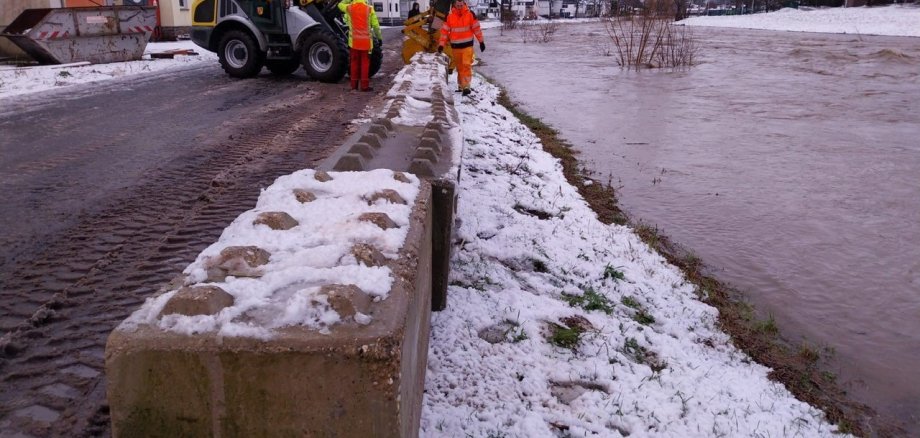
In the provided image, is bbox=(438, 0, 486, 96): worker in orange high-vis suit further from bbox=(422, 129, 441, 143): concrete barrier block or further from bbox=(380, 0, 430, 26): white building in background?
bbox=(380, 0, 430, 26): white building in background

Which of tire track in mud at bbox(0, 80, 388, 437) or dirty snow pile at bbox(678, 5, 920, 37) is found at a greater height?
dirty snow pile at bbox(678, 5, 920, 37)

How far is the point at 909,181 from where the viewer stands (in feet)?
23.1

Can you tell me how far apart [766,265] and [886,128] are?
6759mm

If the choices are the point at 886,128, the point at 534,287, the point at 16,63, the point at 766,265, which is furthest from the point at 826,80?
the point at 16,63

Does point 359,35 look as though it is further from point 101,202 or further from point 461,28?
point 101,202

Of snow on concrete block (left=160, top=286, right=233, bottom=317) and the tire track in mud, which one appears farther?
the tire track in mud

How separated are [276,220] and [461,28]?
31.2 ft

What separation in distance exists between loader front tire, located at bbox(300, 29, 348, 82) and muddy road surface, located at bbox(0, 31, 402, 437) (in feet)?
5.80

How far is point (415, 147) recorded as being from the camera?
12.0 feet

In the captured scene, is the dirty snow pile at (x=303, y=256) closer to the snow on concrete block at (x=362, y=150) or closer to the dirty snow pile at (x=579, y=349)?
the snow on concrete block at (x=362, y=150)

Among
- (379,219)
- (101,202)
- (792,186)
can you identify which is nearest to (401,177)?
(379,219)

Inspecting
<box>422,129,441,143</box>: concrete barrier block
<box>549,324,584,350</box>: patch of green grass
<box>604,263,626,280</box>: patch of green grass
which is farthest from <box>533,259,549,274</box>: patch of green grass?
<box>422,129,441,143</box>: concrete barrier block

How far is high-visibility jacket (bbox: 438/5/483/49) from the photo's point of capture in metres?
11.1

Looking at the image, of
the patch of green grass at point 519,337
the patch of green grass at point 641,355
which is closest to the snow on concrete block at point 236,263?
the patch of green grass at point 519,337
